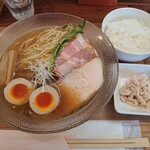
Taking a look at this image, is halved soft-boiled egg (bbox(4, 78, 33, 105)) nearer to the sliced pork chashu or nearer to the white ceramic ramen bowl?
the sliced pork chashu

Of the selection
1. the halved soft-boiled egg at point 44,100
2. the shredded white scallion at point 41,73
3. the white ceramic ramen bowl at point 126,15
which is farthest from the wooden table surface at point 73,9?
the halved soft-boiled egg at point 44,100

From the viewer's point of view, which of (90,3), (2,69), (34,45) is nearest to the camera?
(2,69)

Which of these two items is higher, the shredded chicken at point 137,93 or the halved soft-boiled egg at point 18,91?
the halved soft-boiled egg at point 18,91

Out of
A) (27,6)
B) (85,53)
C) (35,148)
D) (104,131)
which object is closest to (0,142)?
(35,148)

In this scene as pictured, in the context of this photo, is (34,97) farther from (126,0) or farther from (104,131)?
(126,0)

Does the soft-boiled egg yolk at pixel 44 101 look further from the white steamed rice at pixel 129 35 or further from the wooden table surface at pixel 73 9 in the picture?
the wooden table surface at pixel 73 9
